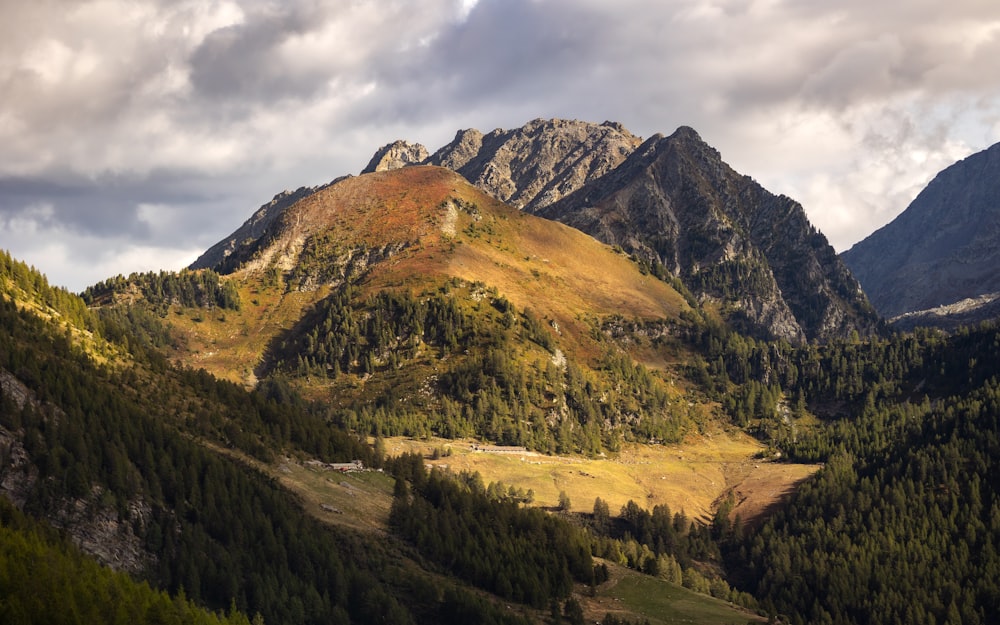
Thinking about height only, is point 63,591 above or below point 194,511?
below

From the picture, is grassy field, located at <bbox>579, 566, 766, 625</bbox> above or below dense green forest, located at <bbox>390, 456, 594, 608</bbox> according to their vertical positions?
below

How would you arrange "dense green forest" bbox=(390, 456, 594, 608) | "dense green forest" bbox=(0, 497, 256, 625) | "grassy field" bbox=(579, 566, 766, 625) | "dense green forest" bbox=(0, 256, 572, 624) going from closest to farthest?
1. "dense green forest" bbox=(0, 497, 256, 625)
2. "dense green forest" bbox=(0, 256, 572, 624)
3. "dense green forest" bbox=(390, 456, 594, 608)
4. "grassy field" bbox=(579, 566, 766, 625)

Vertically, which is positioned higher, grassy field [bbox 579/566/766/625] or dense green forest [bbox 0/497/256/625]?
dense green forest [bbox 0/497/256/625]

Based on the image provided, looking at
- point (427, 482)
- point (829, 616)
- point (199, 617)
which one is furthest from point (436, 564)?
point (829, 616)

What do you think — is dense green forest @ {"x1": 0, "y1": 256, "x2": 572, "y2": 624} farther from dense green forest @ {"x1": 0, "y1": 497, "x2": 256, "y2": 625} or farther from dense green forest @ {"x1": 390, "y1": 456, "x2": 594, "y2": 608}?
dense green forest @ {"x1": 390, "y1": 456, "x2": 594, "y2": 608}

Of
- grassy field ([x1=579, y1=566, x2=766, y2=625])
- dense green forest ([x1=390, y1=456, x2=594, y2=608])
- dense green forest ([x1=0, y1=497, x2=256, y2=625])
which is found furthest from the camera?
grassy field ([x1=579, y1=566, x2=766, y2=625])

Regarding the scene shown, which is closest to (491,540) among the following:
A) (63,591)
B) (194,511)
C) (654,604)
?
(654,604)

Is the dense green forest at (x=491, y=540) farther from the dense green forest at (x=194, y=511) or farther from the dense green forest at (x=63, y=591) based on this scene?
the dense green forest at (x=63, y=591)

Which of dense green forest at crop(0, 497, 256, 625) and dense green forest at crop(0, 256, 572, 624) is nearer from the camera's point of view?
dense green forest at crop(0, 497, 256, 625)

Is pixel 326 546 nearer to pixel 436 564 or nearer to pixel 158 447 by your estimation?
pixel 436 564

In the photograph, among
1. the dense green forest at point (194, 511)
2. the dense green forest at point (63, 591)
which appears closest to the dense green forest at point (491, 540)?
the dense green forest at point (194, 511)

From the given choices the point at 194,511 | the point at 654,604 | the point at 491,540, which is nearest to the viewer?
the point at 194,511

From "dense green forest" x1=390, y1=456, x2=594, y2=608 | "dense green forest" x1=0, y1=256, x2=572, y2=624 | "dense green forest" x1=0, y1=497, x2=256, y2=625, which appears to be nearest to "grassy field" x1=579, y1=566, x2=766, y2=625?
"dense green forest" x1=390, y1=456, x2=594, y2=608

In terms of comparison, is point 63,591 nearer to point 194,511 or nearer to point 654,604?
point 194,511
